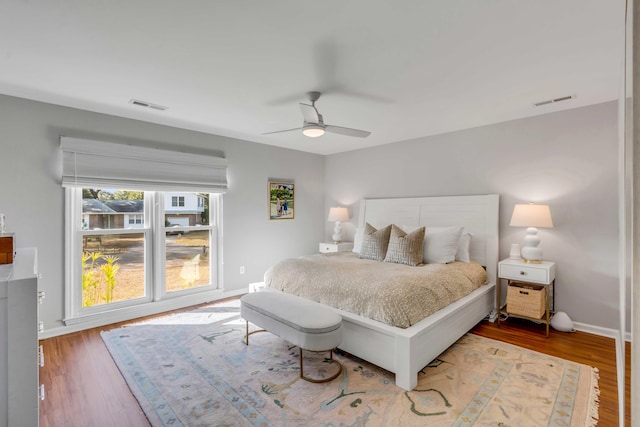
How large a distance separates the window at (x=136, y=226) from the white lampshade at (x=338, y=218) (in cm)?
190

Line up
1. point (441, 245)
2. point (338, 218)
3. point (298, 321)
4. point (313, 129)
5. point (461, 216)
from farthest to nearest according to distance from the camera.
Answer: point (338, 218) < point (461, 216) < point (441, 245) < point (313, 129) < point (298, 321)

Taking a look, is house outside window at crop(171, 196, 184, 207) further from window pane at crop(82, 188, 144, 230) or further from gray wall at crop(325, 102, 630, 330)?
gray wall at crop(325, 102, 630, 330)

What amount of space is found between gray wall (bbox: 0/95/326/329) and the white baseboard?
0.10 metres

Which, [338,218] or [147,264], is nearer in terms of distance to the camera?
[147,264]

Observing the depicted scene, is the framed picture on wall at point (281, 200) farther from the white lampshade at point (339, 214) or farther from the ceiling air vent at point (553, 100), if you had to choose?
the ceiling air vent at point (553, 100)

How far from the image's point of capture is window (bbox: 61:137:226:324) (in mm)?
3389

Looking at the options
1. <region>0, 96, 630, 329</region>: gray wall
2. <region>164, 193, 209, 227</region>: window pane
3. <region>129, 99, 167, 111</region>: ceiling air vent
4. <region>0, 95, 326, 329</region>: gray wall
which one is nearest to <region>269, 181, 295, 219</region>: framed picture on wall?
<region>0, 95, 326, 329</region>: gray wall

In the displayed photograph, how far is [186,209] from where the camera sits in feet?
14.1

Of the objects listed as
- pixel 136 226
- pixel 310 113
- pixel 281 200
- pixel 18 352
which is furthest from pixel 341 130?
pixel 136 226

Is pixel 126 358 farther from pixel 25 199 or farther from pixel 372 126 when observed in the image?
pixel 372 126

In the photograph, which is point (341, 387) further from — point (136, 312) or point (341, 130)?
point (136, 312)

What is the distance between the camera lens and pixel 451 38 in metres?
2.00

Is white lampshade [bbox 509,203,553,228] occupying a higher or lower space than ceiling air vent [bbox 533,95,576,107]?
lower

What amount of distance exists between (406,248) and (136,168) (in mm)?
3285
